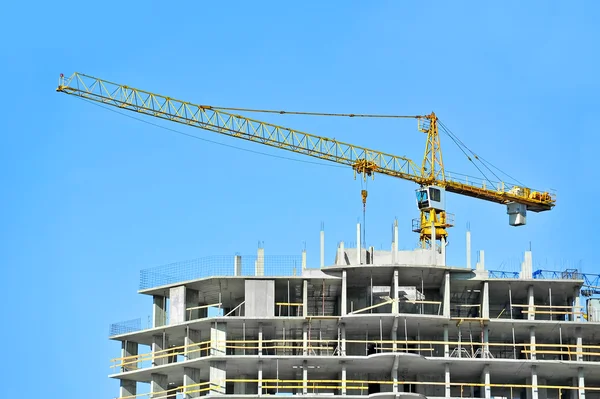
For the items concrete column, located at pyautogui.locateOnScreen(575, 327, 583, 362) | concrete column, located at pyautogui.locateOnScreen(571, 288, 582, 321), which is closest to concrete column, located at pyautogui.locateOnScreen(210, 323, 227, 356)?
concrete column, located at pyautogui.locateOnScreen(575, 327, 583, 362)

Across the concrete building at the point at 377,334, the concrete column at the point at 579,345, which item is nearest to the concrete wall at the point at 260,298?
the concrete building at the point at 377,334

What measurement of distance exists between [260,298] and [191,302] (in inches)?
282

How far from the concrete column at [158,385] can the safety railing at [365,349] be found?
130 centimetres

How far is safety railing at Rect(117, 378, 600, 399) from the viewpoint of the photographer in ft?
387

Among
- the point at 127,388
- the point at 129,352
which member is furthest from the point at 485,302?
the point at 127,388

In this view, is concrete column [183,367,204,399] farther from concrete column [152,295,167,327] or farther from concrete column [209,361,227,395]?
concrete column [152,295,167,327]

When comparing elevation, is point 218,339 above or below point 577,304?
below

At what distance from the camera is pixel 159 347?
125500 mm

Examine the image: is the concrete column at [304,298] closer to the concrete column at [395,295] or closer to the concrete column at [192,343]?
the concrete column at [395,295]

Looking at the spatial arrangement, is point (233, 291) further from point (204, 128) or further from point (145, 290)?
point (204, 128)

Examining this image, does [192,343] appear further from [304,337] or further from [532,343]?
[532,343]

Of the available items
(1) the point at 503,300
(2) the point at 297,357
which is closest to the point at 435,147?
(1) the point at 503,300

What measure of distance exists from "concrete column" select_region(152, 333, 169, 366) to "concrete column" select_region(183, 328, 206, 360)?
7.80ft

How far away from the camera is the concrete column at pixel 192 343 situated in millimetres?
122562
